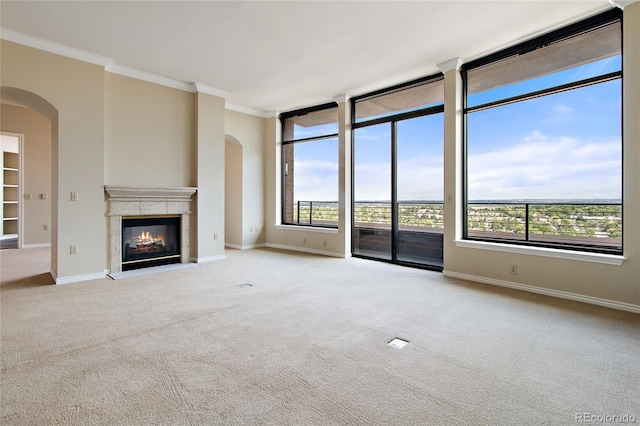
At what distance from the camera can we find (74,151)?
13.6 ft

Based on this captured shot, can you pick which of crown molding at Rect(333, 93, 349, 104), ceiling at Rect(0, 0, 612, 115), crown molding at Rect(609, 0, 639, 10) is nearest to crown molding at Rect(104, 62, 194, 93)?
ceiling at Rect(0, 0, 612, 115)

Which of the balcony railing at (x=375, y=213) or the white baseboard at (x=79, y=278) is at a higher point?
the balcony railing at (x=375, y=213)

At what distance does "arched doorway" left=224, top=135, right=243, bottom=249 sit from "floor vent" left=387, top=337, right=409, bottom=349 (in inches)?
197

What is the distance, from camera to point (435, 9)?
321cm

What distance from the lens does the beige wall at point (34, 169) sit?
679 centimetres

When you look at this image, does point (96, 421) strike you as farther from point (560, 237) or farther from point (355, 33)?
point (560, 237)

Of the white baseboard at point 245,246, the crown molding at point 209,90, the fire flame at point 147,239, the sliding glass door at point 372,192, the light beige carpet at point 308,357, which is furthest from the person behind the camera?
the white baseboard at point 245,246

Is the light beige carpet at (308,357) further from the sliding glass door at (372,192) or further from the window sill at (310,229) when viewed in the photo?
the window sill at (310,229)

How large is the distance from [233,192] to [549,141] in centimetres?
578

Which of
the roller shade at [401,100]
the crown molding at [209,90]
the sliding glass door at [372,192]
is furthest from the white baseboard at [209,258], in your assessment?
the roller shade at [401,100]

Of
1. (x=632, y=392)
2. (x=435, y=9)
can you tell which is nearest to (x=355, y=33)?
(x=435, y=9)

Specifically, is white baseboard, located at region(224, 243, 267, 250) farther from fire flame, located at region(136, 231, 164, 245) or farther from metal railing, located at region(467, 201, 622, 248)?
metal railing, located at region(467, 201, 622, 248)

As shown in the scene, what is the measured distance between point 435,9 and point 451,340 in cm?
314

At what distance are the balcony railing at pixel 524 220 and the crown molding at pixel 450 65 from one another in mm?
1913
